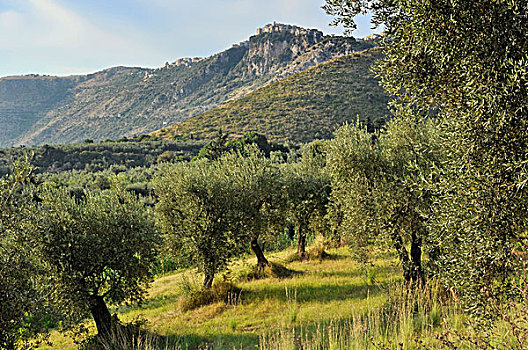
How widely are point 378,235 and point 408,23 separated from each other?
7.67 metres

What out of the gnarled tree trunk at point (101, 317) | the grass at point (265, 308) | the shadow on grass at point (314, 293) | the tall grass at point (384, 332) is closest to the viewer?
the tall grass at point (384, 332)

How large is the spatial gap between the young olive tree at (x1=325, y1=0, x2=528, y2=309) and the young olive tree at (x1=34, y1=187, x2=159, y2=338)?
916 centimetres

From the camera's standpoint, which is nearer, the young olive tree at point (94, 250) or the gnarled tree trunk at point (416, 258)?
the young olive tree at point (94, 250)

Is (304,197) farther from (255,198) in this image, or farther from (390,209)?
(390,209)

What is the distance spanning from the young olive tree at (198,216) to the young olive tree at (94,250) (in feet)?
10.7

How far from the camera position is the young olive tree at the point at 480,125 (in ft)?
16.6

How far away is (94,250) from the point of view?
10.6 meters

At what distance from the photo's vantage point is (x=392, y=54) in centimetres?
685

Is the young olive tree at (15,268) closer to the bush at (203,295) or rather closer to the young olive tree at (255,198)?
the bush at (203,295)

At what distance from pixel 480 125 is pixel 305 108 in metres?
80.1

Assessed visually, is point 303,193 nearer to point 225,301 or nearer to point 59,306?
point 225,301

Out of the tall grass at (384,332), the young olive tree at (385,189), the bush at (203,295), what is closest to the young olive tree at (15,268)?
the tall grass at (384,332)

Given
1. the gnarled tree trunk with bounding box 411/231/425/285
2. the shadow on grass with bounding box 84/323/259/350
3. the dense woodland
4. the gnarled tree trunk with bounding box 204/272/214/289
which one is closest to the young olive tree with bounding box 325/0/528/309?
the dense woodland

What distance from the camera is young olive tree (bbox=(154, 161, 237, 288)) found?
49.4ft
